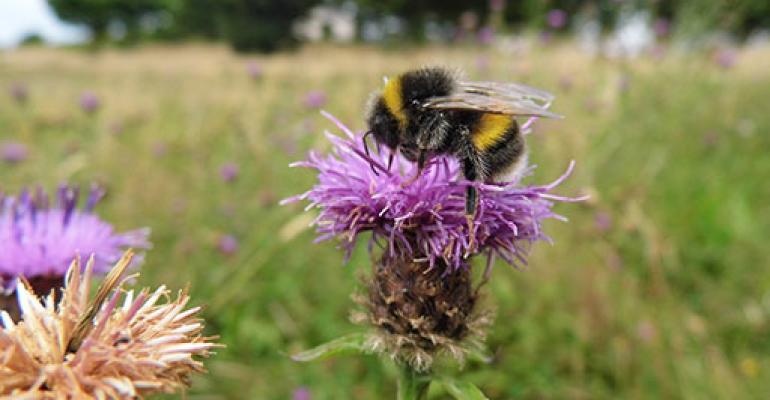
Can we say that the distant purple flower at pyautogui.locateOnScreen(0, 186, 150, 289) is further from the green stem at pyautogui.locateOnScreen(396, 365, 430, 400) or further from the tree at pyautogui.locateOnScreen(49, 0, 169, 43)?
the tree at pyautogui.locateOnScreen(49, 0, 169, 43)

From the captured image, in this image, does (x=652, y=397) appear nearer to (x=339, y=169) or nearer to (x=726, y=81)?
(x=339, y=169)

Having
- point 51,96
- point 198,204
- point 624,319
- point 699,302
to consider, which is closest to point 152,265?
point 198,204

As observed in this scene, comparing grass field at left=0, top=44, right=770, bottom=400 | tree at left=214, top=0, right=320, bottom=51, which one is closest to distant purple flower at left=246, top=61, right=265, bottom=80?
grass field at left=0, top=44, right=770, bottom=400

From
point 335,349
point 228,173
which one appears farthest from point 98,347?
point 228,173

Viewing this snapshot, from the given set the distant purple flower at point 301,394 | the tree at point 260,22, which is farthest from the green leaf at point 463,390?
the tree at point 260,22

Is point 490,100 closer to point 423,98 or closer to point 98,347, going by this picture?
point 423,98

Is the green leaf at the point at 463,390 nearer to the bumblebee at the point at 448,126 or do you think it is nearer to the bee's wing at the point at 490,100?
the bumblebee at the point at 448,126
